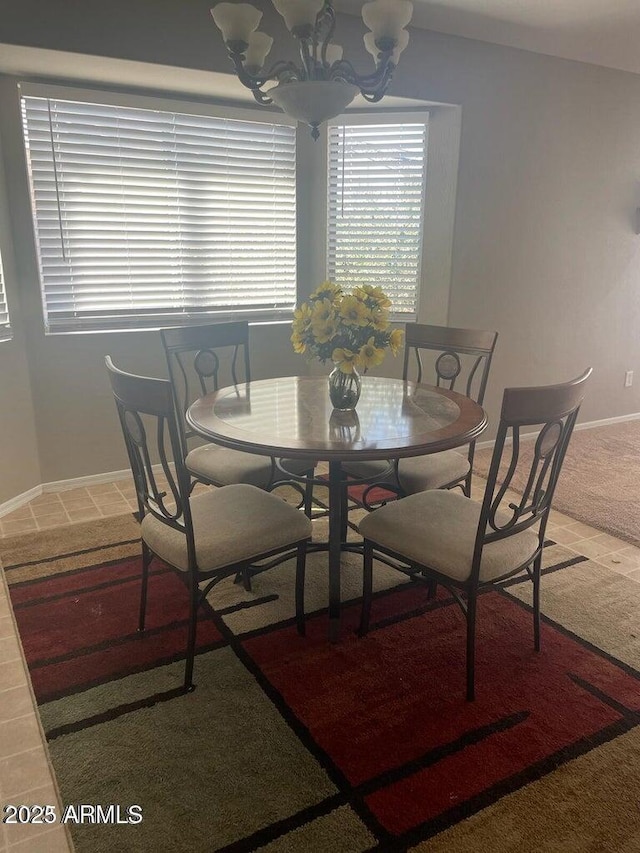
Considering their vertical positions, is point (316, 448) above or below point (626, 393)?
above

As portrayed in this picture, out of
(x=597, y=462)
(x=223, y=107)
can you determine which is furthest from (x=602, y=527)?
(x=223, y=107)

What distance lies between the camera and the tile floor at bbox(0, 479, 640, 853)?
150cm

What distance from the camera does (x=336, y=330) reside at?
2123 mm

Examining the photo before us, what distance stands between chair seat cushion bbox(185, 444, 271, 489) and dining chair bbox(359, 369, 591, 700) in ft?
2.10

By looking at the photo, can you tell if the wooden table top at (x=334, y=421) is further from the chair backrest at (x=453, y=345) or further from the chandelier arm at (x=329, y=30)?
the chandelier arm at (x=329, y=30)

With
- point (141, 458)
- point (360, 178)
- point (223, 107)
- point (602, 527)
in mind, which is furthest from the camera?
point (360, 178)

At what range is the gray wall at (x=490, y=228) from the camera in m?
2.93

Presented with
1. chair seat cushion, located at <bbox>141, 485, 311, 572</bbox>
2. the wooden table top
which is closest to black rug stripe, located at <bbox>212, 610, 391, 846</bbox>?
chair seat cushion, located at <bbox>141, 485, 311, 572</bbox>

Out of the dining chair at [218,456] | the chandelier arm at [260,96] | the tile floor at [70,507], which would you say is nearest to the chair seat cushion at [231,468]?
the dining chair at [218,456]

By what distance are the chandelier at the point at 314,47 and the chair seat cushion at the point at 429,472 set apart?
1.34m

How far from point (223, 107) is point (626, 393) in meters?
3.76

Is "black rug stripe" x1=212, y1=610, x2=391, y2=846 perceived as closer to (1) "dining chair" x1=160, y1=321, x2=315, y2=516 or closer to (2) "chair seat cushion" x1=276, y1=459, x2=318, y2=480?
(1) "dining chair" x1=160, y1=321, x2=315, y2=516

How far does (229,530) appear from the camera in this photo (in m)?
1.99

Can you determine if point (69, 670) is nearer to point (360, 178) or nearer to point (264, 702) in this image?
point (264, 702)
